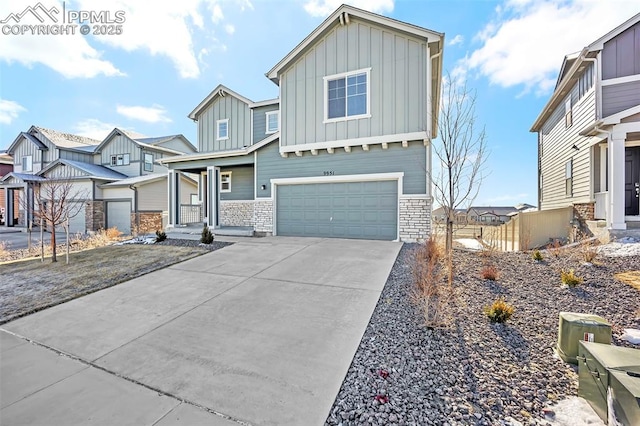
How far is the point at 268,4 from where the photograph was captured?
9164 mm

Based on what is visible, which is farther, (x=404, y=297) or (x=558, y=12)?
(x=558, y=12)

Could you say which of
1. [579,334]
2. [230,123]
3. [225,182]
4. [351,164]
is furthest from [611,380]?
[230,123]

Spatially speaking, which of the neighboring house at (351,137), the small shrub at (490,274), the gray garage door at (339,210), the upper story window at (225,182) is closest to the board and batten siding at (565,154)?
the neighboring house at (351,137)

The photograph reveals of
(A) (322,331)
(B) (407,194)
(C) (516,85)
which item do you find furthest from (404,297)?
(C) (516,85)

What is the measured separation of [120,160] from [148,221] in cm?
833

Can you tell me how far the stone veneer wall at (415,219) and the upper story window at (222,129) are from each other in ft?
37.9

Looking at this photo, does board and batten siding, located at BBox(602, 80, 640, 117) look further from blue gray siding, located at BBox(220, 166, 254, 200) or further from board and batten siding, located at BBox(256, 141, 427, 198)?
blue gray siding, located at BBox(220, 166, 254, 200)

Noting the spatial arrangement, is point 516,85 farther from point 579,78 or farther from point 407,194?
point 407,194

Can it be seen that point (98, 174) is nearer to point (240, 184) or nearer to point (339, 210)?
point (240, 184)

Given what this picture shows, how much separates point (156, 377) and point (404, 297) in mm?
3639

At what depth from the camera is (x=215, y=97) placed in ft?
53.3

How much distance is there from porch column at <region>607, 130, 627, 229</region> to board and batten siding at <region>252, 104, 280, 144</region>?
13.9 m

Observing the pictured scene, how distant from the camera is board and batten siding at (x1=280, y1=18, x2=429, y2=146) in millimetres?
9578

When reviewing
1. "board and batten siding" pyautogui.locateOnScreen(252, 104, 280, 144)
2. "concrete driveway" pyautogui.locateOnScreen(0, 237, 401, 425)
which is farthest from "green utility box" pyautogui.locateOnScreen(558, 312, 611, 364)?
"board and batten siding" pyautogui.locateOnScreen(252, 104, 280, 144)
